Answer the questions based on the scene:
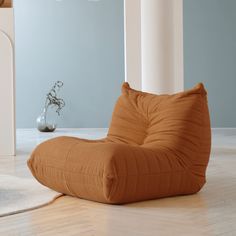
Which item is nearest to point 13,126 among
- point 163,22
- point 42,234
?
point 163,22

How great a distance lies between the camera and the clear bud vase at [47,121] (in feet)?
30.8

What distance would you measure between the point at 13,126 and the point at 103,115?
3191 mm

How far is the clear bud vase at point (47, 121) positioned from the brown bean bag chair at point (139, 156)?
15.9 feet

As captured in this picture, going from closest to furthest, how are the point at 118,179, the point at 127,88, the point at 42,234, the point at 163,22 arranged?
the point at 42,234, the point at 118,179, the point at 127,88, the point at 163,22

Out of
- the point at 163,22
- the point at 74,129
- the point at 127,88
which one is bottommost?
the point at 74,129

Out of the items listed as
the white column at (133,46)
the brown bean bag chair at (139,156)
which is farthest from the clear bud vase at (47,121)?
the brown bean bag chair at (139,156)

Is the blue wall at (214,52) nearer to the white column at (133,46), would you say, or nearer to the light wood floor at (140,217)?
the white column at (133,46)

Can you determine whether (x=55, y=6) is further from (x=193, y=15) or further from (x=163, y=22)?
(x=163, y=22)

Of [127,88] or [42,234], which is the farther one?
[127,88]

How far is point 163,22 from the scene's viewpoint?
638cm

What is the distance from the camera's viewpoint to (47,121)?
9477 mm

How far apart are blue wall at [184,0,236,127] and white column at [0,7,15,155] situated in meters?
3.51

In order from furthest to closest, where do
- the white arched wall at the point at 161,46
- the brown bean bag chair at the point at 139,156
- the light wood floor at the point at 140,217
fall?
the white arched wall at the point at 161,46 → the brown bean bag chair at the point at 139,156 → the light wood floor at the point at 140,217

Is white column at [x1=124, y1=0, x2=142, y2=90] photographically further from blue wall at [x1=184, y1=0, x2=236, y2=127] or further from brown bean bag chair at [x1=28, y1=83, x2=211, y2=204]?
blue wall at [x1=184, y1=0, x2=236, y2=127]
